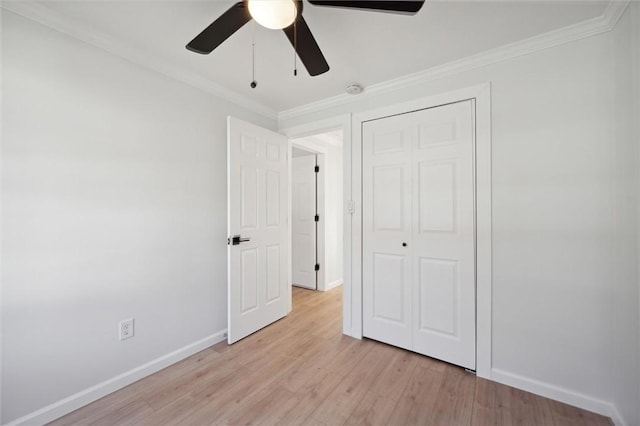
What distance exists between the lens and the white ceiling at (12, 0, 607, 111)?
1.49 metres

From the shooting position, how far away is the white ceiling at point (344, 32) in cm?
149

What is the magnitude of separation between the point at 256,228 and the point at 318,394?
4.89 ft

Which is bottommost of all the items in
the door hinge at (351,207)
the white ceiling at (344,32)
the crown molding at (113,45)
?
the door hinge at (351,207)

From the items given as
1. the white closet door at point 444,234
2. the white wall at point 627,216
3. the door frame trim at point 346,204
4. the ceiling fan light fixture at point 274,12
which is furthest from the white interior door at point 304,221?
the white wall at point 627,216

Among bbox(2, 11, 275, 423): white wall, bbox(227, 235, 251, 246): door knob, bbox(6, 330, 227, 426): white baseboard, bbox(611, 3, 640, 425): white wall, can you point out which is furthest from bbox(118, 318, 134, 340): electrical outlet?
bbox(611, 3, 640, 425): white wall

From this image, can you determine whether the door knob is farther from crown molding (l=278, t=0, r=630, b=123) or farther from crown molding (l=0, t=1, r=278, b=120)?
crown molding (l=278, t=0, r=630, b=123)

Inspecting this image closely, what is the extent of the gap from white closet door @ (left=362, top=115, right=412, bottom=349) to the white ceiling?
534 mm

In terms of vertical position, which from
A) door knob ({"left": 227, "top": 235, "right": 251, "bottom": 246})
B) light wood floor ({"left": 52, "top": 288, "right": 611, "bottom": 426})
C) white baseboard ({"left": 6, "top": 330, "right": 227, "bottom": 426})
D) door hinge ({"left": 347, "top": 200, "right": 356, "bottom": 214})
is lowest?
light wood floor ({"left": 52, "top": 288, "right": 611, "bottom": 426})

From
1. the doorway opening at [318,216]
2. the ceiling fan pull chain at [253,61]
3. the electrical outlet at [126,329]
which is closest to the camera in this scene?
the ceiling fan pull chain at [253,61]

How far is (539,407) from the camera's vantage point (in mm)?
1631

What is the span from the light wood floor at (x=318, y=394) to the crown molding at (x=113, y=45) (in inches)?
89.6

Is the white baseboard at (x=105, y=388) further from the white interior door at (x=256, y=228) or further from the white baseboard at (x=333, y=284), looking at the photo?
the white baseboard at (x=333, y=284)

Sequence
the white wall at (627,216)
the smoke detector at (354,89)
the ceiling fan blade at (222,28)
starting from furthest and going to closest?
the smoke detector at (354,89), the white wall at (627,216), the ceiling fan blade at (222,28)

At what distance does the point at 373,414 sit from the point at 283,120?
2813 mm
